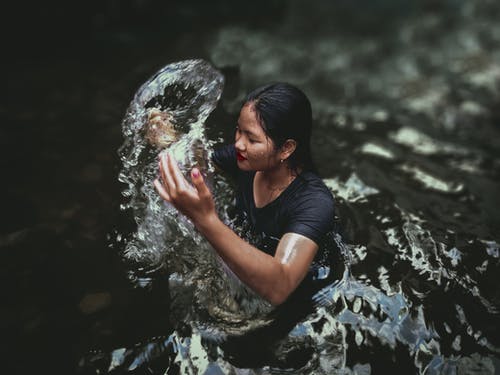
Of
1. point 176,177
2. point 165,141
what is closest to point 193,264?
point 165,141

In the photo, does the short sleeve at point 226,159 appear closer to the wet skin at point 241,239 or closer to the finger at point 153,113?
the finger at point 153,113

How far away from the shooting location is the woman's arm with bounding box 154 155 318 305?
2.16 metres

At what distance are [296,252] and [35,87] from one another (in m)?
4.55

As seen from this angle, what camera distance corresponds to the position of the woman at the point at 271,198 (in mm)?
2209

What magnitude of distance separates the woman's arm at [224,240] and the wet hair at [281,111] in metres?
0.58

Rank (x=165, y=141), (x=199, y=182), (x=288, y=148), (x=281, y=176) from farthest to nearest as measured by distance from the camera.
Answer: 1. (x=165, y=141)
2. (x=281, y=176)
3. (x=288, y=148)
4. (x=199, y=182)

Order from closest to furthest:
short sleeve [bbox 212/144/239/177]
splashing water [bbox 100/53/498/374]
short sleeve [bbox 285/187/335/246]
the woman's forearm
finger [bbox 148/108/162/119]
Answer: the woman's forearm → short sleeve [bbox 285/187/335/246] → splashing water [bbox 100/53/498/374] → finger [bbox 148/108/162/119] → short sleeve [bbox 212/144/239/177]

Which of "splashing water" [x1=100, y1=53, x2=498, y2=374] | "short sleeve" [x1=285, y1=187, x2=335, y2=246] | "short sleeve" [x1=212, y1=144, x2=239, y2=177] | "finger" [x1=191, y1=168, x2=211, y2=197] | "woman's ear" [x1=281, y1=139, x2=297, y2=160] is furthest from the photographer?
"short sleeve" [x1=212, y1=144, x2=239, y2=177]

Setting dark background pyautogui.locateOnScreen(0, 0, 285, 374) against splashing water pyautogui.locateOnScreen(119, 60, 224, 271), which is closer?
dark background pyautogui.locateOnScreen(0, 0, 285, 374)

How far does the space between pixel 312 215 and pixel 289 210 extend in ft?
0.65

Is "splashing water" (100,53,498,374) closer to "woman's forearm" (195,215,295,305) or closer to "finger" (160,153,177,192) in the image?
"woman's forearm" (195,215,295,305)

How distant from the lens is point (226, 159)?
10.9 feet

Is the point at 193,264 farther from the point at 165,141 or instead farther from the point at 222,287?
the point at 165,141

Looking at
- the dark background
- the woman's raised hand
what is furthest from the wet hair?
the dark background
